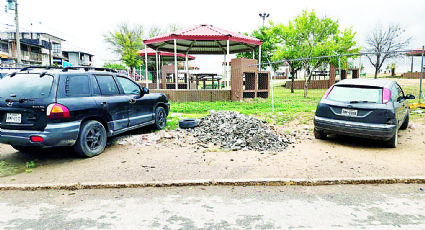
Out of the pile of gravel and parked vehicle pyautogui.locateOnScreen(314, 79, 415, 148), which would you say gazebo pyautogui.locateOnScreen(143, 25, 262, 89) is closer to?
the pile of gravel

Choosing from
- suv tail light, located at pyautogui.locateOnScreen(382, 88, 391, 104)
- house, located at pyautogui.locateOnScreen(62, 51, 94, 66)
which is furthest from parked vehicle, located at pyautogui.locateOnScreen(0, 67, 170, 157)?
house, located at pyautogui.locateOnScreen(62, 51, 94, 66)

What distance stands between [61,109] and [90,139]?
0.90m

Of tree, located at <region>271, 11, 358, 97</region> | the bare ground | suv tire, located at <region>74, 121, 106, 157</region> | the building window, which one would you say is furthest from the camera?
the building window

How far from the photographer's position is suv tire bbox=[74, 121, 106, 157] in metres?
5.38

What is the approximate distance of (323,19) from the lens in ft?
60.4

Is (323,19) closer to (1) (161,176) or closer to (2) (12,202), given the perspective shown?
(1) (161,176)

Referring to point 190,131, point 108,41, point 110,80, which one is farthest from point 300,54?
point 108,41

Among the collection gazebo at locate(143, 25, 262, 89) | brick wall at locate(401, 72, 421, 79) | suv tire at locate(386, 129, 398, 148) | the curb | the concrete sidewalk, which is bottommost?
the curb

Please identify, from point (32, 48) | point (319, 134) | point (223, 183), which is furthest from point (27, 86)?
point (32, 48)

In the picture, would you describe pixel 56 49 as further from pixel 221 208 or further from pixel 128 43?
pixel 221 208

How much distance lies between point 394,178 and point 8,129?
21.2 feet

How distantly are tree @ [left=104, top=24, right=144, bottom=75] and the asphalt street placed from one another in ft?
127

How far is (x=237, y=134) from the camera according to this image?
6.93 m

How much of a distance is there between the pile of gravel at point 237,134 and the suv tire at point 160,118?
101 cm
